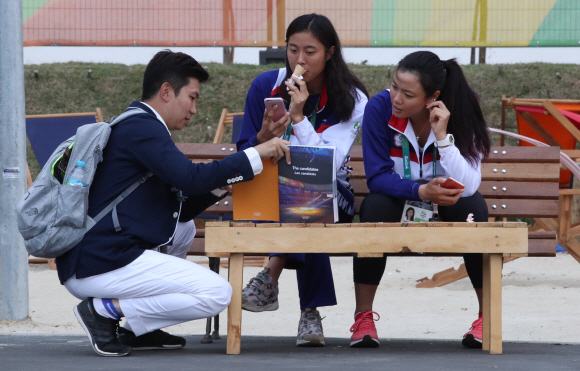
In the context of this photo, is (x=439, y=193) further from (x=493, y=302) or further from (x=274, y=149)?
(x=274, y=149)

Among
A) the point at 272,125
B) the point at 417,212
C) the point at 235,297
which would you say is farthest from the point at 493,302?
the point at 272,125

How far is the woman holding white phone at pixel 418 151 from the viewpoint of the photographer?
304 centimetres

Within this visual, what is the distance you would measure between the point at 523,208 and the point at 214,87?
290 inches

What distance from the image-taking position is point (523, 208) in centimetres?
376

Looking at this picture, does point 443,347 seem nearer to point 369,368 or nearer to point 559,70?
point 369,368

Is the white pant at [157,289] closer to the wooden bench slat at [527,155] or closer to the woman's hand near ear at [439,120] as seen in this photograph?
the woman's hand near ear at [439,120]

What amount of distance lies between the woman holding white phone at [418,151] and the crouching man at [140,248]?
0.54 metres

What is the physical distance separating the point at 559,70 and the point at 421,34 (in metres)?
2.42

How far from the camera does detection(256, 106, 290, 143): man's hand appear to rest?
3.06 metres

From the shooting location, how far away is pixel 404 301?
5.41 m

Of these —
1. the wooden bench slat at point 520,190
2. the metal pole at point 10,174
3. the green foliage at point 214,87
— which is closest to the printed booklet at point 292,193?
the wooden bench slat at point 520,190

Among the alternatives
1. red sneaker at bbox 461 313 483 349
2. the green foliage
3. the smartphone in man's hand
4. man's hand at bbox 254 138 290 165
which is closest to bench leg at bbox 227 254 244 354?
man's hand at bbox 254 138 290 165

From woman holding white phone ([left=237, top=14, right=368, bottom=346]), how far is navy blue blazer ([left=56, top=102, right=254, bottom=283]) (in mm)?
462

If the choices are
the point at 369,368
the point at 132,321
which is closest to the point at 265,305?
the point at 132,321
